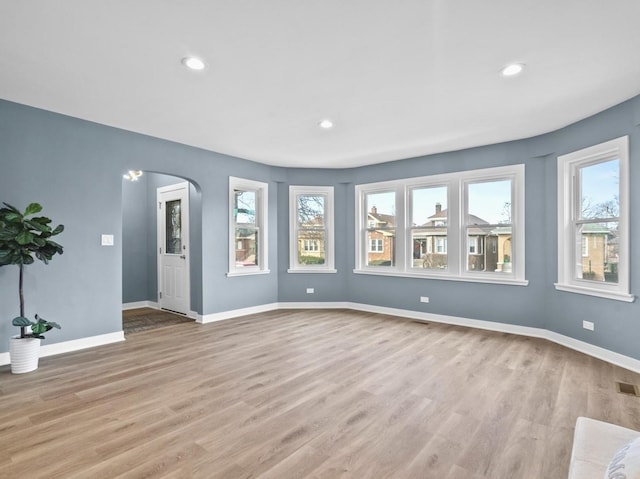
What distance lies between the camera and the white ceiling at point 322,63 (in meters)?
2.11

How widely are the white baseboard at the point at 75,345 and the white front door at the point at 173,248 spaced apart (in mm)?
1495

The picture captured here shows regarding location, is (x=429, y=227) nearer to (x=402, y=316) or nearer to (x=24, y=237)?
(x=402, y=316)

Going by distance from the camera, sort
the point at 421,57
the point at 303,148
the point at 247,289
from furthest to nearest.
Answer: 1. the point at 247,289
2. the point at 303,148
3. the point at 421,57

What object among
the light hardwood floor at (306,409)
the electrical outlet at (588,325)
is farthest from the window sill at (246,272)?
the electrical outlet at (588,325)

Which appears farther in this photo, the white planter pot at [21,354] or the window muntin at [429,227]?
the window muntin at [429,227]

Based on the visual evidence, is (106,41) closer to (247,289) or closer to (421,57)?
(421,57)

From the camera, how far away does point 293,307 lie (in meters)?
6.42

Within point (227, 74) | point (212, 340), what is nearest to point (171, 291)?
point (212, 340)

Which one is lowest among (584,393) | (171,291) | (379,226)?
(584,393)

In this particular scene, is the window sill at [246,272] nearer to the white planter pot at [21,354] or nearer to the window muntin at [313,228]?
the window muntin at [313,228]

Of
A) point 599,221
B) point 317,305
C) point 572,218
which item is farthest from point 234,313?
point 599,221

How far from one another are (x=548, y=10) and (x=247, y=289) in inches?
206

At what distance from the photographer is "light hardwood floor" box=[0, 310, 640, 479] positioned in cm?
195

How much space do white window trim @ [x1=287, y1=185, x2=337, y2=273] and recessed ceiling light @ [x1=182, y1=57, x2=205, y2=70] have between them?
3734 millimetres
